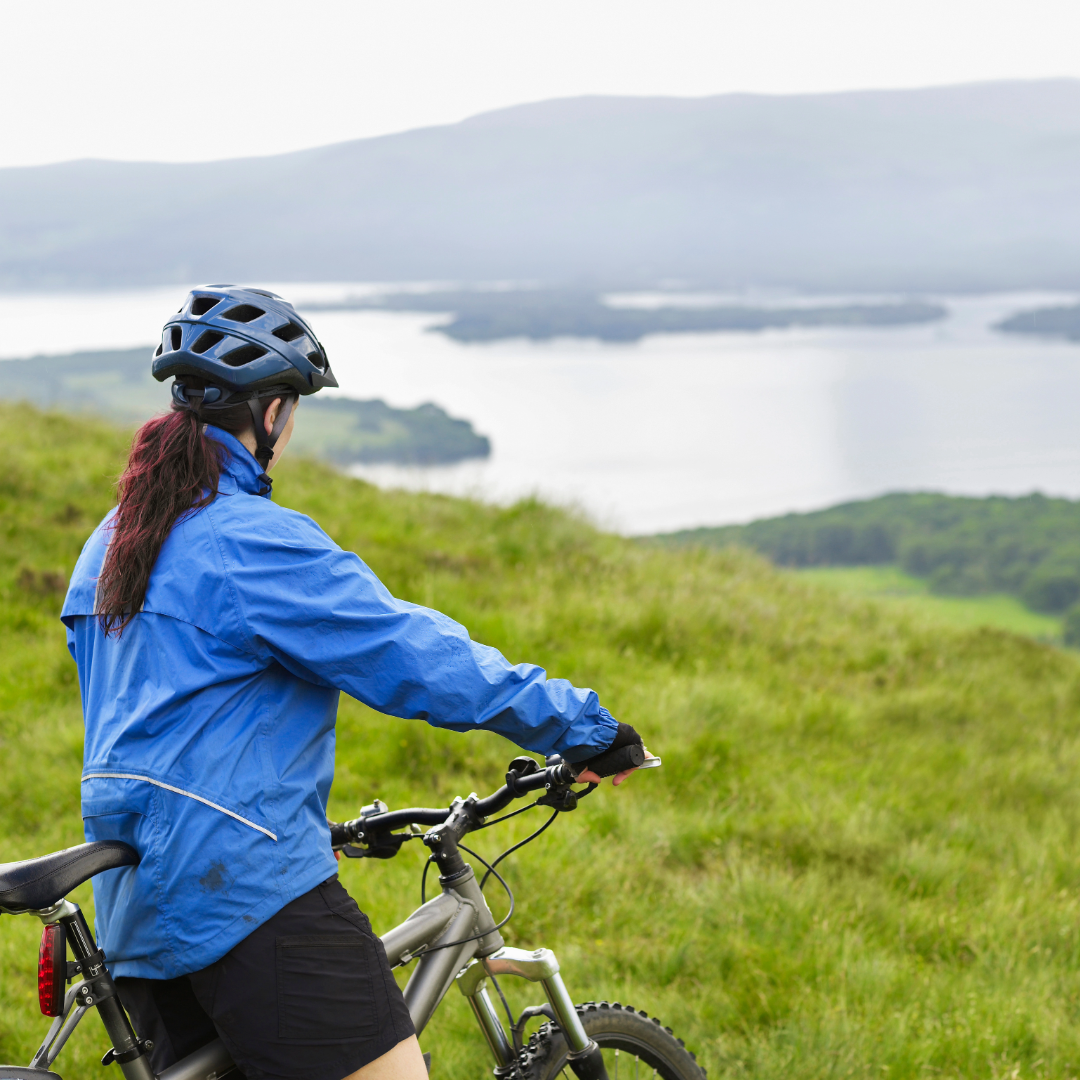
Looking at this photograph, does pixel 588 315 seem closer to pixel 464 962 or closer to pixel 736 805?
pixel 736 805

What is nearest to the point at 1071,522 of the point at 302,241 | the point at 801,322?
the point at 801,322

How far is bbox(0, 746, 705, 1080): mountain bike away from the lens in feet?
5.68

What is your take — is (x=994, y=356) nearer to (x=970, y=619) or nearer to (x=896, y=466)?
(x=896, y=466)

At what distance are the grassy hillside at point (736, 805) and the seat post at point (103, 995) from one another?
1.72m

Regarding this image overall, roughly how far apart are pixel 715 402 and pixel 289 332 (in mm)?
133947

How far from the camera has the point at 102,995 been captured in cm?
178

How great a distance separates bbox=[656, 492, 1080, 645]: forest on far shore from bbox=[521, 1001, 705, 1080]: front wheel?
1169 inches

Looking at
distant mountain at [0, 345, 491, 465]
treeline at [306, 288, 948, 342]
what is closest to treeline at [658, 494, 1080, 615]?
distant mountain at [0, 345, 491, 465]

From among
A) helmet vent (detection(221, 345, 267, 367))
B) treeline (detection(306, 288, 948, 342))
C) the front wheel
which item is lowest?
the front wheel

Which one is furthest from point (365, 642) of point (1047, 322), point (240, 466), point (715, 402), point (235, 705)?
point (1047, 322)

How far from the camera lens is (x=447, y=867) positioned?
2.38m

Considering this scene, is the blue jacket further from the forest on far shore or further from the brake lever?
the forest on far shore

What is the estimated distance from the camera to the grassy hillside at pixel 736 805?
3.61 meters

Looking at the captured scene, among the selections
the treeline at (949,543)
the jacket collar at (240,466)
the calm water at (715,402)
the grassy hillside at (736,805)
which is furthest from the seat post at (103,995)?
the treeline at (949,543)
